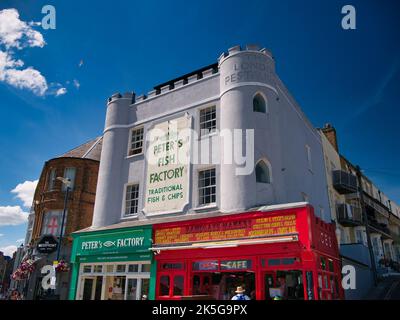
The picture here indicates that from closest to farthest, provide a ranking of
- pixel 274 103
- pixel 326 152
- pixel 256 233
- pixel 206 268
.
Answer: pixel 256 233 → pixel 206 268 → pixel 274 103 → pixel 326 152

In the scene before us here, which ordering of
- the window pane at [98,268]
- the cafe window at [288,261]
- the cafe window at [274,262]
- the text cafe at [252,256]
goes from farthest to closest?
the window pane at [98,268] < the cafe window at [274,262] < the cafe window at [288,261] < the text cafe at [252,256]

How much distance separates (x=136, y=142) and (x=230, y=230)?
8762mm

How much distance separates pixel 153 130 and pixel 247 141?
240 inches

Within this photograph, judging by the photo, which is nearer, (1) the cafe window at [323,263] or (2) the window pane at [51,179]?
(1) the cafe window at [323,263]

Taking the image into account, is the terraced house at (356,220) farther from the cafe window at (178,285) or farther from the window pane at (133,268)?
the window pane at (133,268)

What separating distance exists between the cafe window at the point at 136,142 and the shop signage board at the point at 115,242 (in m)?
4.90

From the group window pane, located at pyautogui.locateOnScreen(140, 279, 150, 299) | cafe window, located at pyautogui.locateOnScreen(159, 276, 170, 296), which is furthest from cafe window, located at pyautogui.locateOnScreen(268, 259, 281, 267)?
window pane, located at pyautogui.locateOnScreen(140, 279, 150, 299)

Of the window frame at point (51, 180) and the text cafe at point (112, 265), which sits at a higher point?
the window frame at point (51, 180)

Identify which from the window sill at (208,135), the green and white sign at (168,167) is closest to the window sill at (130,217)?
the green and white sign at (168,167)

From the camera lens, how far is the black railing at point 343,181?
2547 centimetres

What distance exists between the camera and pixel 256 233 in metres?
12.5

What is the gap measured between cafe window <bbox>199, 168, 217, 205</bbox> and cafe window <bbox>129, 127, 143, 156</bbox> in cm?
483
